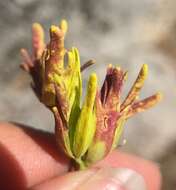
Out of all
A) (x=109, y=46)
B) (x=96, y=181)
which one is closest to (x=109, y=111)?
(x=96, y=181)

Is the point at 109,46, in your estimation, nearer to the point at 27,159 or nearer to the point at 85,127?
the point at 27,159

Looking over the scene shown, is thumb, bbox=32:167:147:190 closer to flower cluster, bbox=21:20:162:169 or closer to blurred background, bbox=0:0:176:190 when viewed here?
flower cluster, bbox=21:20:162:169

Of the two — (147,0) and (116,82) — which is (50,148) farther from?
(147,0)

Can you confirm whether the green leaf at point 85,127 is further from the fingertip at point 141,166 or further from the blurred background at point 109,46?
the blurred background at point 109,46

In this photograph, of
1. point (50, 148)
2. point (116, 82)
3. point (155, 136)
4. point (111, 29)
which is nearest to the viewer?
point (116, 82)

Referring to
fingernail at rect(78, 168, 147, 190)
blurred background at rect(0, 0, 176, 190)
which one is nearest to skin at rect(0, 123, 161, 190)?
fingernail at rect(78, 168, 147, 190)

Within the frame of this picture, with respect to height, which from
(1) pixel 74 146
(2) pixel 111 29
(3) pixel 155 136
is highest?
(1) pixel 74 146

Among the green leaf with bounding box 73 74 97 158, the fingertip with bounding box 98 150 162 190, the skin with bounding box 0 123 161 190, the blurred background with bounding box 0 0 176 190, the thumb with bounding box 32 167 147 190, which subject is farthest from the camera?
the blurred background with bounding box 0 0 176 190

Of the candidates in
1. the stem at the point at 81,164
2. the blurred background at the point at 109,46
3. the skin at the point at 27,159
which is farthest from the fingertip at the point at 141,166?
the stem at the point at 81,164

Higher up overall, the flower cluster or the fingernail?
the flower cluster

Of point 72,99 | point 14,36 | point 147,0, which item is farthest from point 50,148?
point 147,0
